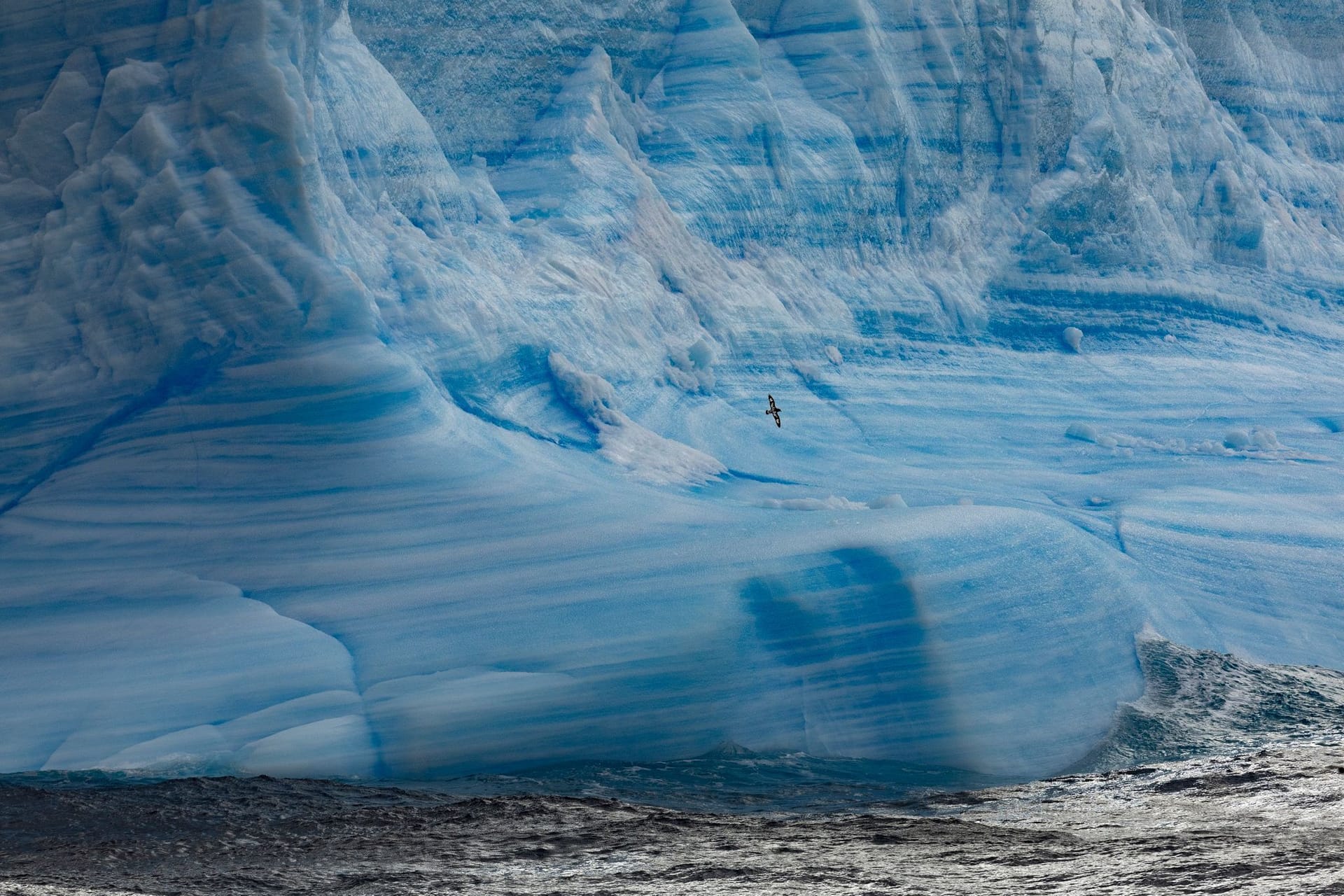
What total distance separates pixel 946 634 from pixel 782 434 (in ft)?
9.60

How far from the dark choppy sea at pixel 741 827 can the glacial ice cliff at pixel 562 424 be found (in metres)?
0.38

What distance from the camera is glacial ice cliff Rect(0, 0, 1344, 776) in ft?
26.1

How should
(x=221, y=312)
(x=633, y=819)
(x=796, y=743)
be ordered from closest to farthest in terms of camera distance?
(x=633, y=819) < (x=796, y=743) < (x=221, y=312)

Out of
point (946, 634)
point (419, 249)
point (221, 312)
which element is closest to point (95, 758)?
point (221, 312)

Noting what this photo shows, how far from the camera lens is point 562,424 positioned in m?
9.75

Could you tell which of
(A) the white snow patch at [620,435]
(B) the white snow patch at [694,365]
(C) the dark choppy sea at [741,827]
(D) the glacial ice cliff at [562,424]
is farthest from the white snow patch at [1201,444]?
(C) the dark choppy sea at [741,827]

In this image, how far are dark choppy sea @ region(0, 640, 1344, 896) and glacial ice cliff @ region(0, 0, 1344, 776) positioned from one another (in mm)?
380

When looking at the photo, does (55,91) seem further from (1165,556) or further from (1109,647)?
(1165,556)

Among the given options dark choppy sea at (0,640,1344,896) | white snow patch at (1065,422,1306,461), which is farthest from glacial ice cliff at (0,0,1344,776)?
dark choppy sea at (0,640,1344,896)

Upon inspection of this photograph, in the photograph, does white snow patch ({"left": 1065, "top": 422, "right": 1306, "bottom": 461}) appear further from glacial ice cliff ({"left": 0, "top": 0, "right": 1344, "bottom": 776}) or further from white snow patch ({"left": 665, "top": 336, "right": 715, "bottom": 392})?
white snow patch ({"left": 665, "top": 336, "right": 715, "bottom": 392})

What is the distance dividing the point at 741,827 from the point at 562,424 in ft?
12.3

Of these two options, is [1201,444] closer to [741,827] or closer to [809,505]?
[809,505]

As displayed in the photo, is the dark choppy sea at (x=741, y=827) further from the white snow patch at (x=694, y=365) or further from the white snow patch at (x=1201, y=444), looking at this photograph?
the white snow patch at (x=1201, y=444)

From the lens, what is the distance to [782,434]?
11055 millimetres
